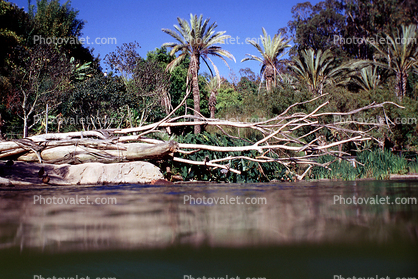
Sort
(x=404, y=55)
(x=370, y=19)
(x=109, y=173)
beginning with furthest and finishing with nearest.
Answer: (x=370, y=19) → (x=404, y=55) → (x=109, y=173)

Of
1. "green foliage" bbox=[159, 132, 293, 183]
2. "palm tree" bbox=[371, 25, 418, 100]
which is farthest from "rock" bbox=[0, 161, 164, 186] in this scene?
"palm tree" bbox=[371, 25, 418, 100]

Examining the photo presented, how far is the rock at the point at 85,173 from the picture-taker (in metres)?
6.79

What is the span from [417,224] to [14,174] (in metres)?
7.14

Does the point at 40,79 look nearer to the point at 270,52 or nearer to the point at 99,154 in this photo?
the point at 99,154

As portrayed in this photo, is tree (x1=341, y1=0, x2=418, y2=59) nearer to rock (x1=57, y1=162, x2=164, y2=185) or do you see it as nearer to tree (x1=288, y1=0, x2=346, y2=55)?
tree (x1=288, y1=0, x2=346, y2=55)

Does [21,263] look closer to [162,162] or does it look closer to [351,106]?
[162,162]

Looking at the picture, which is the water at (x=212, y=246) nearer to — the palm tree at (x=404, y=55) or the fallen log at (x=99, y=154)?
the fallen log at (x=99, y=154)

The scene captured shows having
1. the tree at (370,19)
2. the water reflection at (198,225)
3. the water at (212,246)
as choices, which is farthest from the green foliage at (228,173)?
the tree at (370,19)

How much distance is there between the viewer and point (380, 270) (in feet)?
6.84

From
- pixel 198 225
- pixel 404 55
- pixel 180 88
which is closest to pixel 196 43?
pixel 180 88

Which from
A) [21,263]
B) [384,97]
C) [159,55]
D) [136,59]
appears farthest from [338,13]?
[21,263]

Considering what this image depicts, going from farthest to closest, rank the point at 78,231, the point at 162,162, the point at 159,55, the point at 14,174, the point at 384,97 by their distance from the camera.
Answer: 1. the point at 159,55
2. the point at 384,97
3. the point at 162,162
4. the point at 14,174
5. the point at 78,231

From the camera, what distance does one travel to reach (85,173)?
7.25 meters

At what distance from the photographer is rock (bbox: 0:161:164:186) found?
22.3 ft
